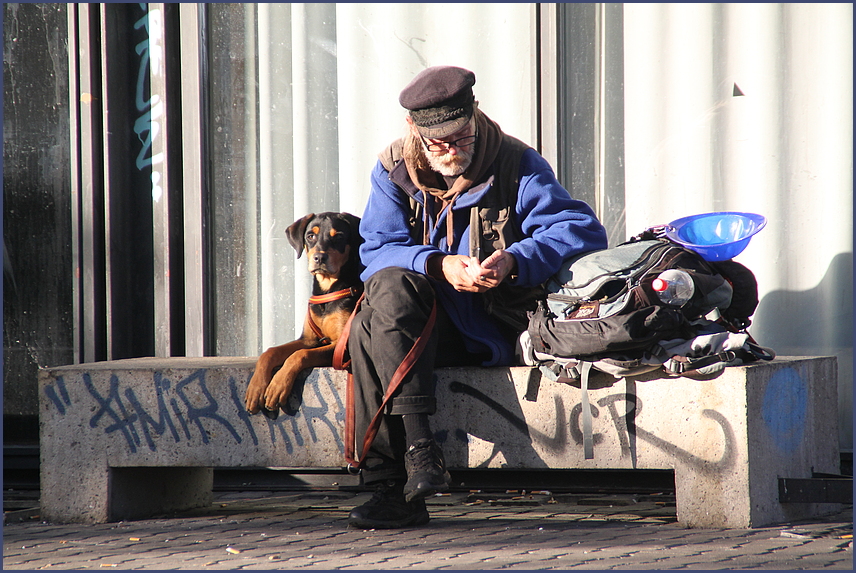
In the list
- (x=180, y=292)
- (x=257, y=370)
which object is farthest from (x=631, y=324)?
(x=180, y=292)

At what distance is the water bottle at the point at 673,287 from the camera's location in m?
2.73

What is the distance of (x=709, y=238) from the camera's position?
10.3 feet

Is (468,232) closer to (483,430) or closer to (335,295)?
(335,295)

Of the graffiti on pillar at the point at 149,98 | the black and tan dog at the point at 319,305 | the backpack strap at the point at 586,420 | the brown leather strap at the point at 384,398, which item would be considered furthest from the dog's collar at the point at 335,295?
the graffiti on pillar at the point at 149,98

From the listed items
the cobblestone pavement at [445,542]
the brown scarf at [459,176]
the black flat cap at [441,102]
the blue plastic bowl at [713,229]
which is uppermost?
the black flat cap at [441,102]

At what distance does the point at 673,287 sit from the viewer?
108 inches

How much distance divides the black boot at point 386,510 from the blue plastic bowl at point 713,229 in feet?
4.38

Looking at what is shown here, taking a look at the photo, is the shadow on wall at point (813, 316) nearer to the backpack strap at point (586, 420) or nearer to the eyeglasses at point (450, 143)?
the backpack strap at point (586, 420)

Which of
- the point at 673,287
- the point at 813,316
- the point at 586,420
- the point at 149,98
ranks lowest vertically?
the point at 586,420

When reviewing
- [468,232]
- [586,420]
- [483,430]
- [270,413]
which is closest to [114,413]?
[270,413]

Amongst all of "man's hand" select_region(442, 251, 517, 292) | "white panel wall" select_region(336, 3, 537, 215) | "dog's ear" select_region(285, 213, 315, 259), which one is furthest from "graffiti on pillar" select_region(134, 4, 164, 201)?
"man's hand" select_region(442, 251, 517, 292)

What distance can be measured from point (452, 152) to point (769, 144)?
1750 mm

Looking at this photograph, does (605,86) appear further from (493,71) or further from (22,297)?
(22,297)

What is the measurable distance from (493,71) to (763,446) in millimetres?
2383
